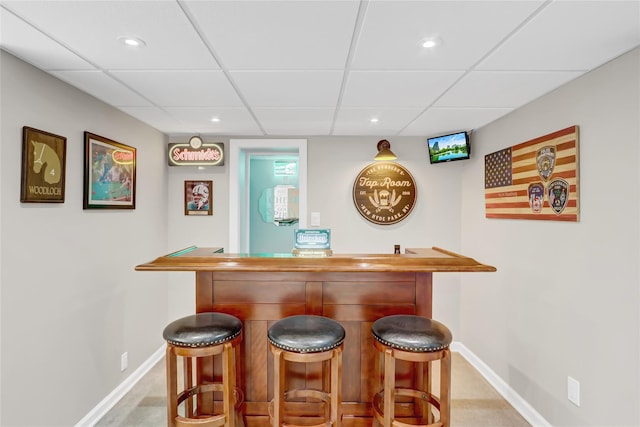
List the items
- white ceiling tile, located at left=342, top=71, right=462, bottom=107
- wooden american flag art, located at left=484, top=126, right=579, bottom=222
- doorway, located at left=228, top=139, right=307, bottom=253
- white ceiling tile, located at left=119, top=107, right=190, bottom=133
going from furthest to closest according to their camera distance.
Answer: doorway, located at left=228, top=139, right=307, bottom=253, white ceiling tile, located at left=119, top=107, right=190, bottom=133, wooden american flag art, located at left=484, top=126, right=579, bottom=222, white ceiling tile, located at left=342, top=71, right=462, bottom=107

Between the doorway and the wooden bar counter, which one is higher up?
A: the doorway

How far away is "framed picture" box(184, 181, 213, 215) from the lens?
12.5ft

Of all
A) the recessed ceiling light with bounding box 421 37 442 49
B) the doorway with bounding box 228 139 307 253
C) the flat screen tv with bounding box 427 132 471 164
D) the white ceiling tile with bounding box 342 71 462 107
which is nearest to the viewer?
the recessed ceiling light with bounding box 421 37 442 49

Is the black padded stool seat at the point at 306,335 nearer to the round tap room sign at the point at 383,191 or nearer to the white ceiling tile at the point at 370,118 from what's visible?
the white ceiling tile at the point at 370,118

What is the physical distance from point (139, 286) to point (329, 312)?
79.0 inches

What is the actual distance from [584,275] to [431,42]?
5.70 feet

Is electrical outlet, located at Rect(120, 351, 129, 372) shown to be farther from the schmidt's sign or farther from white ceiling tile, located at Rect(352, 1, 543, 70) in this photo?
white ceiling tile, located at Rect(352, 1, 543, 70)

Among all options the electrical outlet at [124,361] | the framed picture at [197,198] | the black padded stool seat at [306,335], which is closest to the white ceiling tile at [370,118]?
the framed picture at [197,198]

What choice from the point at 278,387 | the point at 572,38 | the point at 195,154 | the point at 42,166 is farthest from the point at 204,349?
the point at 572,38

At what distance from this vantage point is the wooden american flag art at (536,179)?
2203mm

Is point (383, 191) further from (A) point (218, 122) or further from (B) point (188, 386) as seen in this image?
(B) point (188, 386)

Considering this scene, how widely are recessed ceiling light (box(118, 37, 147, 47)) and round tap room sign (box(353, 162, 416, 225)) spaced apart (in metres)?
2.61

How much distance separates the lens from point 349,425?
2.31m

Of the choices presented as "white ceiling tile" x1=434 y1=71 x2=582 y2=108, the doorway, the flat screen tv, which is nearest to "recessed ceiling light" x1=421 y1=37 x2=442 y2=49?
"white ceiling tile" x1=434 y1=71 x2=582 y2=108
